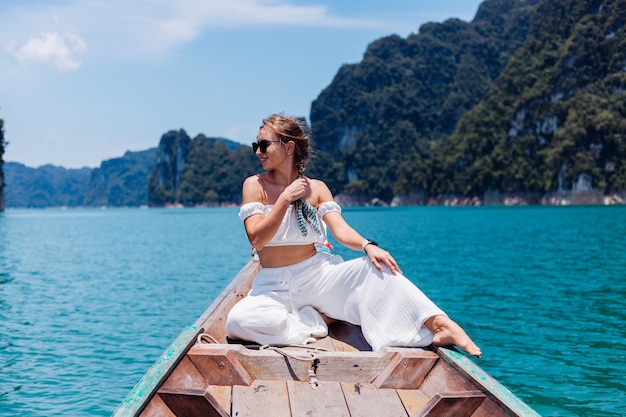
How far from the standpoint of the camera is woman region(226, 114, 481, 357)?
3650mm

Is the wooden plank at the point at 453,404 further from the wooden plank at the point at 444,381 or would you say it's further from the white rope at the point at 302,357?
the white rope at the point at 302,357

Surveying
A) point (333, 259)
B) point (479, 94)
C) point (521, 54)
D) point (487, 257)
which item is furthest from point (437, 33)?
point (333, 259)

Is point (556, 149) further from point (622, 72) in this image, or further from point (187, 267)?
point (187, 267)

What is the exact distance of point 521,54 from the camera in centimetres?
11069

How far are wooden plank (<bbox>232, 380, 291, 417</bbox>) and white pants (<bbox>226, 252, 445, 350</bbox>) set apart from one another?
529 mm

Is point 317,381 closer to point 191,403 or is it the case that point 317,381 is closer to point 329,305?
point 191,403

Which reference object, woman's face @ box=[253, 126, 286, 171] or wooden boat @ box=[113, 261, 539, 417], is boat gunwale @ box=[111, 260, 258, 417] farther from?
woman's face @ box=[253, 126, 286, 171]

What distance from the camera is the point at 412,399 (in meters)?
3.18

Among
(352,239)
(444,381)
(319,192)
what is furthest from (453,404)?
(319,192)

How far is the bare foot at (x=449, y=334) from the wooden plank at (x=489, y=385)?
0.21ft

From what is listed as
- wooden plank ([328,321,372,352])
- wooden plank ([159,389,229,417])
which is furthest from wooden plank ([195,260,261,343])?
wooden plank ([159,389,229,417])

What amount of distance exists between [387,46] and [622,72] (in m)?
91.8

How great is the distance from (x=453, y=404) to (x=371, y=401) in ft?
1.64

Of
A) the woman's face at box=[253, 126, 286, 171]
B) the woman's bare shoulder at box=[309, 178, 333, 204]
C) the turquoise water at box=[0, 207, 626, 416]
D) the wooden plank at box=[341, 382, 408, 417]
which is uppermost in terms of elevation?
the woman's face at box=[253, 126, 286, 171]
